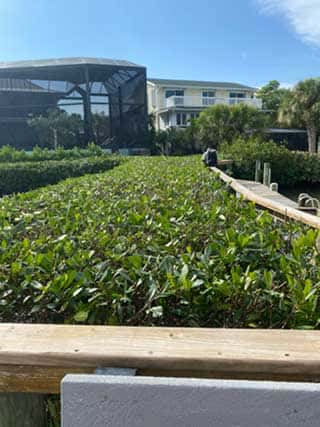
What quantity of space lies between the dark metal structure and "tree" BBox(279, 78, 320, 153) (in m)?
11.8

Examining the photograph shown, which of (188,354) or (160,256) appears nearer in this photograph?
(188,354)

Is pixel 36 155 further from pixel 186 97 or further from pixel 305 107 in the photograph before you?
pixel 305 107

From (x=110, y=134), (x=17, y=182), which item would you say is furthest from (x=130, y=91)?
(x=17, y=182)

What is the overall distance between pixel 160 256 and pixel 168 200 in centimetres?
133

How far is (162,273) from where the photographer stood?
1.48 meters

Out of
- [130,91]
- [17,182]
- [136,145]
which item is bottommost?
[17,182]

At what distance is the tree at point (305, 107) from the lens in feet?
89.4

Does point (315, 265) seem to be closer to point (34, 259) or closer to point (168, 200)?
point (34, 259)

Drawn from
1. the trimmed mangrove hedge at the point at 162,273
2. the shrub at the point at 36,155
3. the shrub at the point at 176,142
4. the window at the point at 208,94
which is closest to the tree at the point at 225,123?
the shrub at the point at 176,142

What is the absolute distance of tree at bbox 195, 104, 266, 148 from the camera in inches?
958

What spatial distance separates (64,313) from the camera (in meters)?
1.36

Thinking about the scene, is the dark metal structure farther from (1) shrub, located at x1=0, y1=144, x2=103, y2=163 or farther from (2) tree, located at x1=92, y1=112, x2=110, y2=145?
(1) shrub, located at x1=0, y1=144, x2=103, y2=163

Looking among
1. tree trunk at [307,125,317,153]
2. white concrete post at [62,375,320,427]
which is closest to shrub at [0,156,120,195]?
white concrete post at [62,375,320,427]

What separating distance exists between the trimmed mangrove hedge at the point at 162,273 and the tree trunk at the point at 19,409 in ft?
0.91
